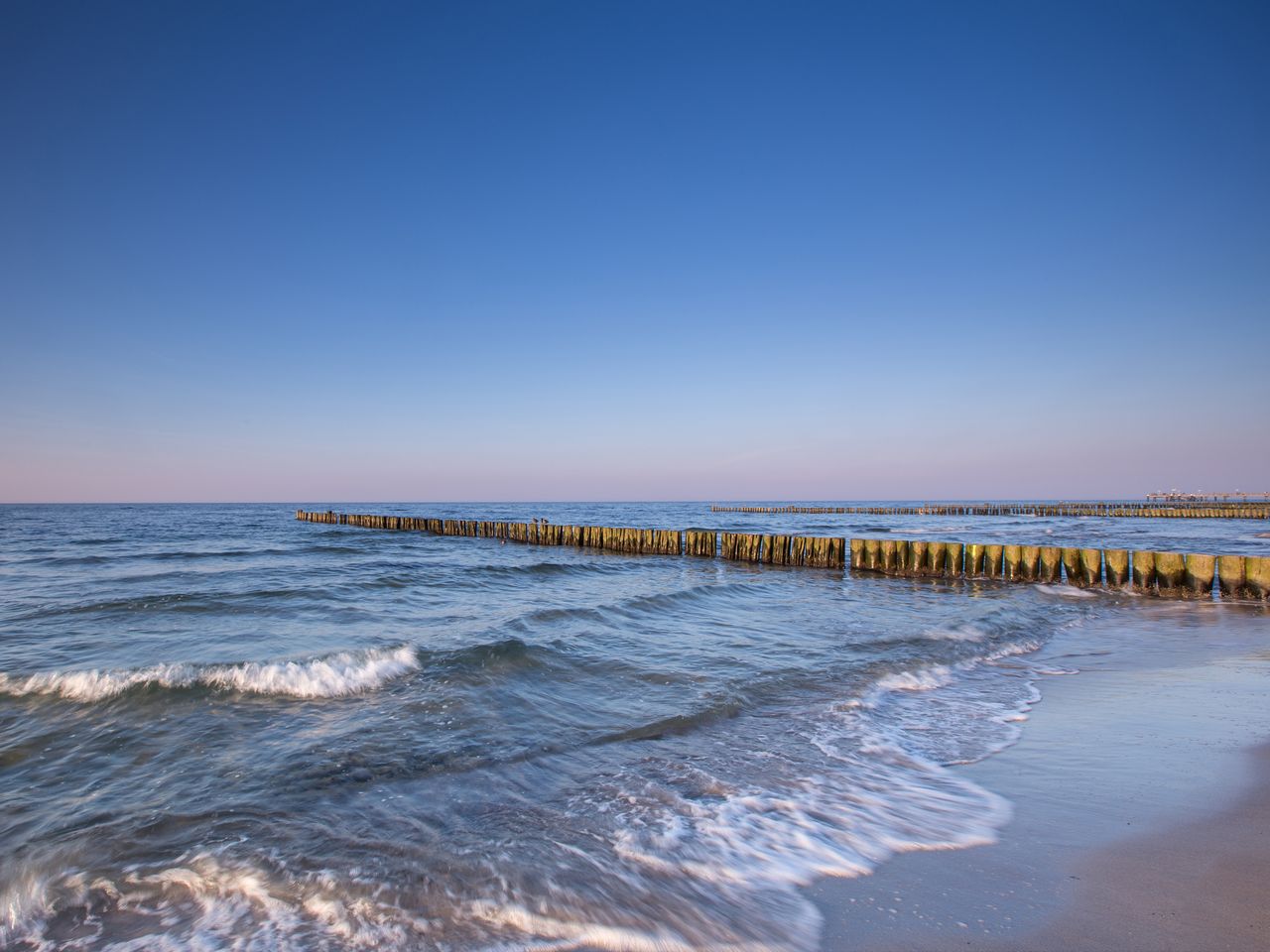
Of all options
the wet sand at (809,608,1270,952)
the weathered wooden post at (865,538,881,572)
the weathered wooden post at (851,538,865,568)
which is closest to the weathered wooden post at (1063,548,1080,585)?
the weathered wooden post at (865,538,881,572)

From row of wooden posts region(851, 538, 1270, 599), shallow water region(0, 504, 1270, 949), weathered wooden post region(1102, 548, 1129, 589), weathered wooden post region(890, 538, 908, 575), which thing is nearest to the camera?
shallow water region(0, 504, 1270, 949)

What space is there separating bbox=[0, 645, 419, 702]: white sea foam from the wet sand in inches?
251

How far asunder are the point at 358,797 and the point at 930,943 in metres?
3.78

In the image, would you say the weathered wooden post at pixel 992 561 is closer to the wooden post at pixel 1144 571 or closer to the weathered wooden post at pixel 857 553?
the wooden post at pixel 1144 571

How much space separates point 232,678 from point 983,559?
62.6 ft

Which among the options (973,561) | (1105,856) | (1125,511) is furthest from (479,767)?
(1125,511)

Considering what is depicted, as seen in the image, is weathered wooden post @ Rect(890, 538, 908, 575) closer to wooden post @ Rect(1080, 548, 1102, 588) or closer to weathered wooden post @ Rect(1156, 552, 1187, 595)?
wooden post @ Rect(1080, 548, 1102, 588)

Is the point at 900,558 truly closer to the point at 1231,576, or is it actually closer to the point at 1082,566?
the point at 1082,566

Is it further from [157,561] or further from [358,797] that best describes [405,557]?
[358,797]

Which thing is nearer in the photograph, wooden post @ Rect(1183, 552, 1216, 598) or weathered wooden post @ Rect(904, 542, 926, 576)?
wooden post @ Rect(1183, 552, 1216, 598)

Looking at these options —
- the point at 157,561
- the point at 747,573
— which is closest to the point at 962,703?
the point at 747,573

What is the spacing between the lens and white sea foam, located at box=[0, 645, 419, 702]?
7.39m

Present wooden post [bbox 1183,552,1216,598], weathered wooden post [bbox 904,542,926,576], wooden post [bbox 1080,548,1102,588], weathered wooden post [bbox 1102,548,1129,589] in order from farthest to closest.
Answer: weathered wooden post [bbox 904,542,926,576]
wooden post [bbox 1080,548,1102,588]
weathered wooden post [bbox 1102,548,1129,589]
wooden post [bbox 1183,552,1216,598]

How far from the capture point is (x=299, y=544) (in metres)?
31.4
